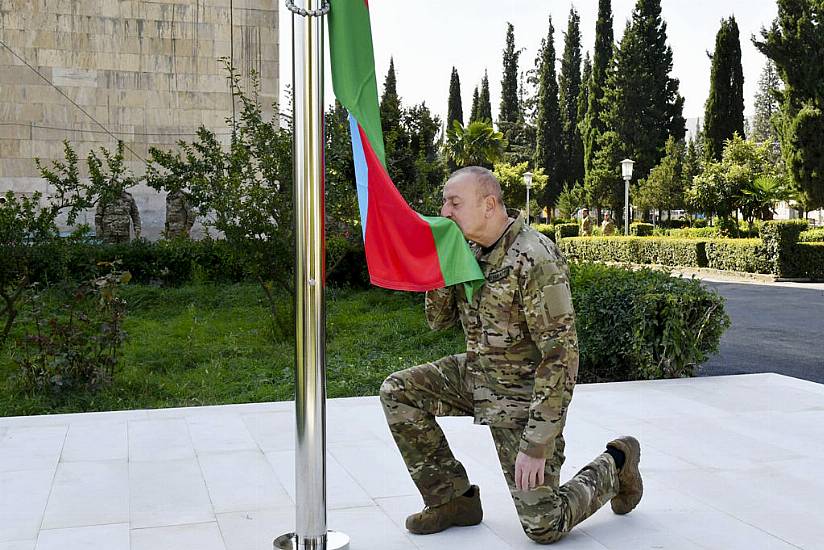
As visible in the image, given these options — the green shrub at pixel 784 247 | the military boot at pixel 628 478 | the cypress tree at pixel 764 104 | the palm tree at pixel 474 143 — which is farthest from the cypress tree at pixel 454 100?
the military boot at pixel 628 478

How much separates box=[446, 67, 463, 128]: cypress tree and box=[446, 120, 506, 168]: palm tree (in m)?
10.9

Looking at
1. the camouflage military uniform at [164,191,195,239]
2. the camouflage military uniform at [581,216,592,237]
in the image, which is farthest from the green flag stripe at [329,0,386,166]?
the camouflage military uniform at [581,216,592,237]

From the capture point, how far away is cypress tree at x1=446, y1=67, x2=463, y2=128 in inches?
2087

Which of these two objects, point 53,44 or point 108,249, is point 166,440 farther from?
point 53,44

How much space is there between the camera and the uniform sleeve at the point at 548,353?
3156 mm

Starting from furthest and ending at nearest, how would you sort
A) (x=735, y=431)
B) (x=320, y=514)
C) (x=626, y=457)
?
(x=735, y=431)
(x=626, y=457)
(x=320, y=514)

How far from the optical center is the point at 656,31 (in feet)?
122

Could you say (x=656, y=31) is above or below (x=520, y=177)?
above

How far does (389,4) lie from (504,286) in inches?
546

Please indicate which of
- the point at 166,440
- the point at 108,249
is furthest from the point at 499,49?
the point at 166,440

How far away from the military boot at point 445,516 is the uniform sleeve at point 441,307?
2.28 feet

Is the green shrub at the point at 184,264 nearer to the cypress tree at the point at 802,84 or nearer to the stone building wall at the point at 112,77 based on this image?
the stone building wall at the point at 112,77

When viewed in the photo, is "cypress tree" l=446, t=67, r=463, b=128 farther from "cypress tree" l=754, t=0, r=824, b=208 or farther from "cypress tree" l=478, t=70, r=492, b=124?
"cypress tree" l=754, t=0, r=824, b=208

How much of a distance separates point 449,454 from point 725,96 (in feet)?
111
